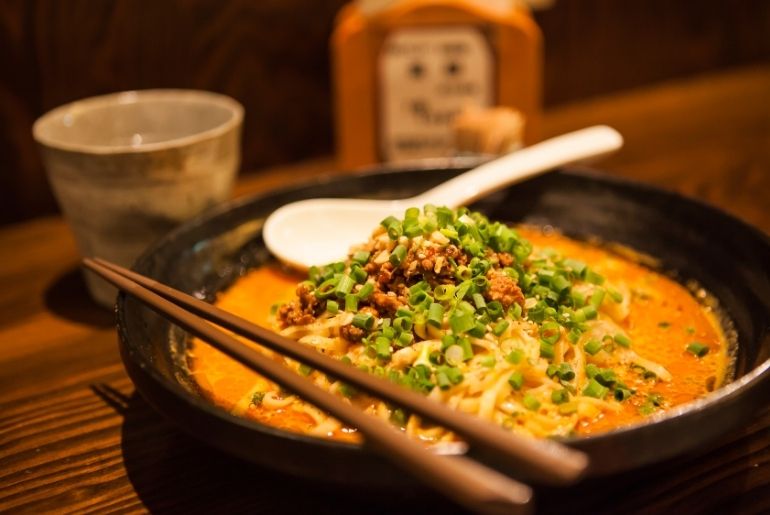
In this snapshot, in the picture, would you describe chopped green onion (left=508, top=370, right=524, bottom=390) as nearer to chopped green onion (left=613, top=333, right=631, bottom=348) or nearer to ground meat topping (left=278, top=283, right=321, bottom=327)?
chopped green onion (left=613, top=333, right=631, bottom=348)

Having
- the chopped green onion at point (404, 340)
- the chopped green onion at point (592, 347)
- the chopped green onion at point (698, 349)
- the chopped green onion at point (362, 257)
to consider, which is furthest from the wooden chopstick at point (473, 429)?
the chopped green onion at point (698, 349)

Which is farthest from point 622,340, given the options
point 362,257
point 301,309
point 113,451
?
point 113,451

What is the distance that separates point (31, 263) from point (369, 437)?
1.70m

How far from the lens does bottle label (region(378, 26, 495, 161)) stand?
95.3 inches

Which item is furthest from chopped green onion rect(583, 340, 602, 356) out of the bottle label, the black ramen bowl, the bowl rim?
the bottle label

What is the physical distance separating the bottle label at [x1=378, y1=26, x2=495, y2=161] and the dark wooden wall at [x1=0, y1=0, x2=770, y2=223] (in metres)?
0.57

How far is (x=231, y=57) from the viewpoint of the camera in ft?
8.99

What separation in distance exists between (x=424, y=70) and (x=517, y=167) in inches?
27.4

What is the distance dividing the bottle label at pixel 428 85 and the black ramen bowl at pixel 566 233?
0.52 m

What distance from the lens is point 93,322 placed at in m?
1.83

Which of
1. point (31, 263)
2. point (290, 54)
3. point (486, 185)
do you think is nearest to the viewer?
point (486, 185)

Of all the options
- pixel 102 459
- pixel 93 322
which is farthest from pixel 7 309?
pixel 102 459

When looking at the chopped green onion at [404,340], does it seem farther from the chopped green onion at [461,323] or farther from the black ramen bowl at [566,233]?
the black ramen bowl at [566,233]

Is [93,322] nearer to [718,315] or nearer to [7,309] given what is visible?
[7,309]
